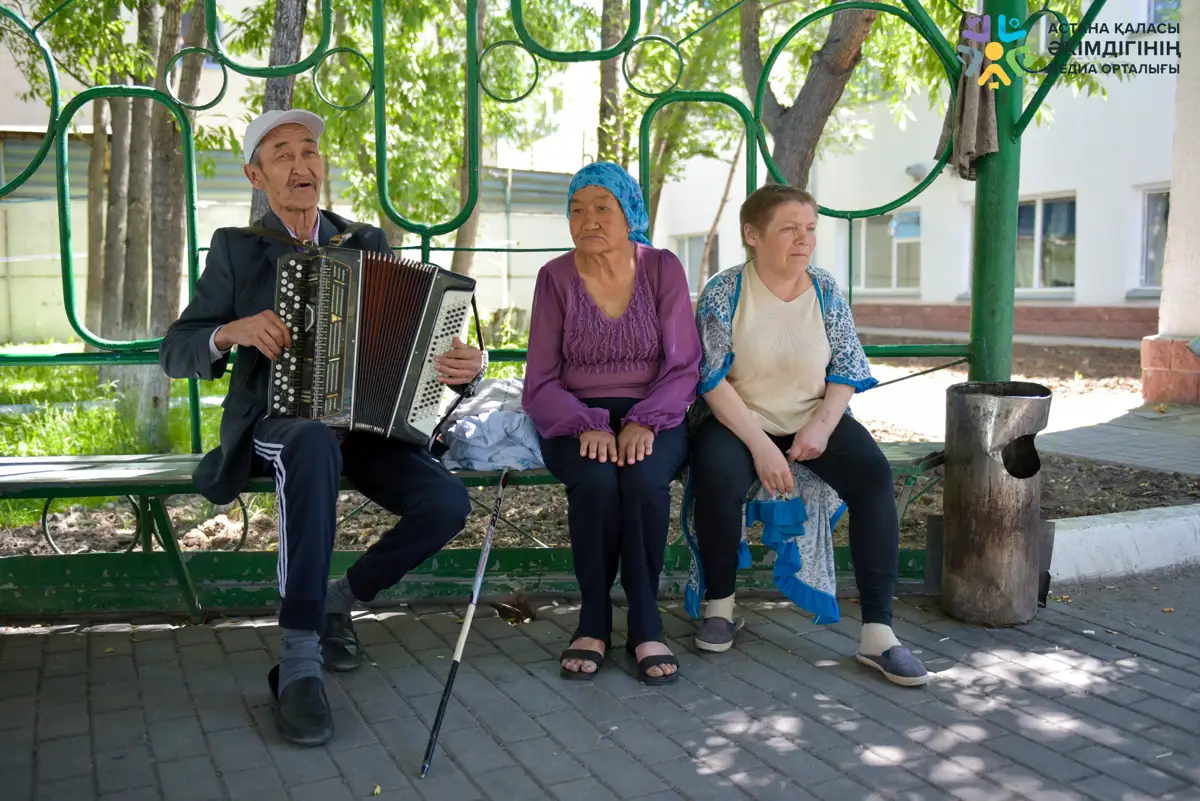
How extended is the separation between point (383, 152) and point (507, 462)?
1226mm

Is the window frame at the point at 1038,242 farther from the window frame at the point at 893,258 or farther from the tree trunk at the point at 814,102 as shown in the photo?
the tree trunk at the point at 814,102

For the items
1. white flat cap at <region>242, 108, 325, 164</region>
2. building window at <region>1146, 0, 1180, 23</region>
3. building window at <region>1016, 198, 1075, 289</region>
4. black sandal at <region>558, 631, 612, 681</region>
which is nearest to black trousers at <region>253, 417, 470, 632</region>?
black sandal at <region>558, 631, 612, 681</region>

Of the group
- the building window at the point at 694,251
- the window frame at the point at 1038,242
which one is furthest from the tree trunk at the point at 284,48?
the building window at the point at 694,251

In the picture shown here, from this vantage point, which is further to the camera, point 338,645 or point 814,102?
point 814,102

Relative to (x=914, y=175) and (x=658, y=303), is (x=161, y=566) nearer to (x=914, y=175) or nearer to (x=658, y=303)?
(x=658, y=303)

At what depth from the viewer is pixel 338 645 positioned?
11.1 ft

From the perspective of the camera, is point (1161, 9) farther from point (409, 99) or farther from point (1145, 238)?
point (409, 99)

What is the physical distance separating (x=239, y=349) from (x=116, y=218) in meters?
6.54

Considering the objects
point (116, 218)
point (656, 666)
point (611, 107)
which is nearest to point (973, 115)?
point (656, 666)

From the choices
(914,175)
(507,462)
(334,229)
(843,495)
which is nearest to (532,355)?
(507,462)

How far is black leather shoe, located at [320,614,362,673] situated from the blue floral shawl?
1.09 metres

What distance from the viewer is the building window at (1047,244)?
1554 centimetres

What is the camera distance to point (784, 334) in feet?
11.9

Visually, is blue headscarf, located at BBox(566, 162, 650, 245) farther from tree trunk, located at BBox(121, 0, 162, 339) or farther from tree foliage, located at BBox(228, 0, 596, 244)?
tree trunk, located at BBox(121, 0, 162, 339)
